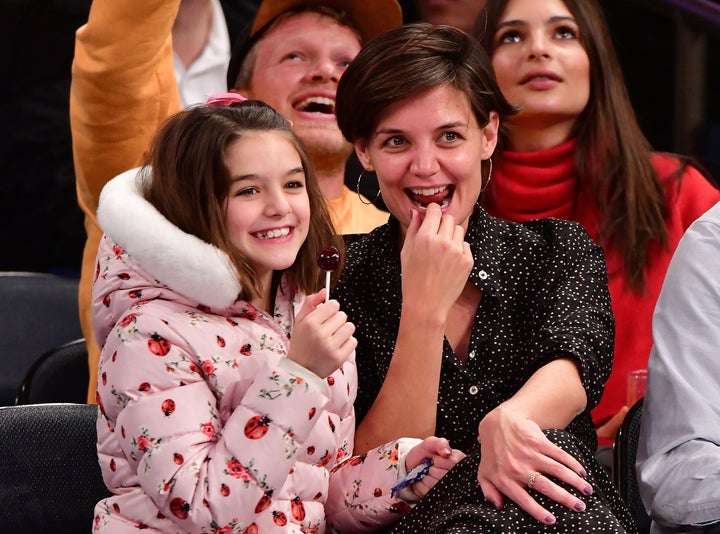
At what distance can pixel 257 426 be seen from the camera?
1.64 meters

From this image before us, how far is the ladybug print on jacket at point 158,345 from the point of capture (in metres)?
1.68

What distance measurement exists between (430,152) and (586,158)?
0.77 metres

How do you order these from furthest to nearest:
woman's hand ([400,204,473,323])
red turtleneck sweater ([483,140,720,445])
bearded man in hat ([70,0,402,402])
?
1. red turtleneck sweater ([483,140,720,445])
2. bearded man in hat ([70,0,402,402])
3. woman's hand ([400,204,473,323])

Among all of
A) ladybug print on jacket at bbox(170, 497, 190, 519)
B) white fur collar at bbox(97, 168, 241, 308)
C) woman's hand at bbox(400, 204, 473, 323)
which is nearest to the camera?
ladybug print on jacket at bbox(170, 497, 190, 519)

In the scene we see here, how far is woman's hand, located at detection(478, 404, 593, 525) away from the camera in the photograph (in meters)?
1.63

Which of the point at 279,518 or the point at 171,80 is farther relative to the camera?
the point at 171,80

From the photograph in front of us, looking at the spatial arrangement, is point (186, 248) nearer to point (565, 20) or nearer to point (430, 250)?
point (430, 250)

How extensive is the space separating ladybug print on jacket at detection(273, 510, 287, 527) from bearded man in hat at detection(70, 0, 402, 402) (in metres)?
0.79

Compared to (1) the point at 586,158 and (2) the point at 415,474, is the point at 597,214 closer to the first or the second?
(1) the point at 586,158

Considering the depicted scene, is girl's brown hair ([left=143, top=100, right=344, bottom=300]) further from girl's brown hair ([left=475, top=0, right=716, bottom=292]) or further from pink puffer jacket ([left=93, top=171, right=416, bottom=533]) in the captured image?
girl's brown hair ([left=475, top=0, right=716, bottom=292])

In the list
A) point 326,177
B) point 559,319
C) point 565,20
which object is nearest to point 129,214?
point 559,319

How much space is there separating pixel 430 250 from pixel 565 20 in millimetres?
964

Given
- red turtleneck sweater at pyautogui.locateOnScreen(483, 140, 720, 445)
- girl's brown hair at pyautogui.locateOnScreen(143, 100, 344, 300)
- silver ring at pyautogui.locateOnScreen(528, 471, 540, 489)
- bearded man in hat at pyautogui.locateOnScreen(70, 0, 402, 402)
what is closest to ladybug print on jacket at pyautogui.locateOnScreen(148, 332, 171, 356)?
girl's brown hair at pyautogui.locateOnScreen(143, 100, 344, 300)

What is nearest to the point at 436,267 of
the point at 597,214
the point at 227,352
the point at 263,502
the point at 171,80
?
the point at 227,352
